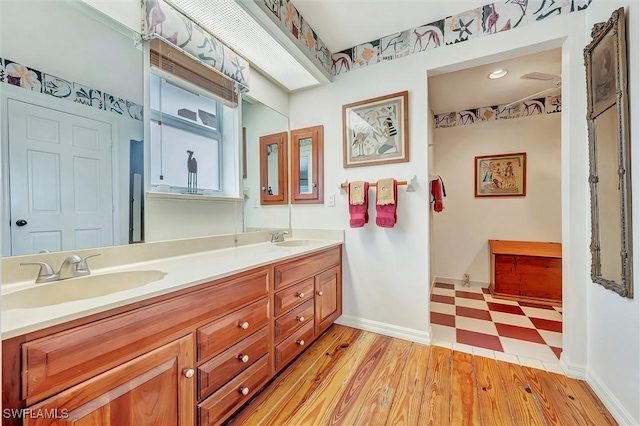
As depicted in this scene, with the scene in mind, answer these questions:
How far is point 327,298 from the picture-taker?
2.09 m

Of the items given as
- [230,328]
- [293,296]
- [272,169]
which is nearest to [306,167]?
[272,169]

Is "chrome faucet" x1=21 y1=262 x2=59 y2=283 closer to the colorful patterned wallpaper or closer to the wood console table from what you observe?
the colorful patterned wallpaper

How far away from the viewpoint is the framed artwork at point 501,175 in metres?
3.21

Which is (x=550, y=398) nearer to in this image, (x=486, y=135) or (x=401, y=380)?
(x=401, y=380)

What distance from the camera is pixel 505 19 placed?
1.76 meters

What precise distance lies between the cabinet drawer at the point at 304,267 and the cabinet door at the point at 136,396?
593 mm

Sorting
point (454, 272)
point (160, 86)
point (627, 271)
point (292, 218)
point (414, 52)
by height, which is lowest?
point (454, 272)

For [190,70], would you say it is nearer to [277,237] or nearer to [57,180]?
[57,180]

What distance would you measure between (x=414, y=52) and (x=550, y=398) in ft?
7.93

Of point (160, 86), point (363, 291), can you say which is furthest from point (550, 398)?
point (160, 86)

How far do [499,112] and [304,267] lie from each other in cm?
326

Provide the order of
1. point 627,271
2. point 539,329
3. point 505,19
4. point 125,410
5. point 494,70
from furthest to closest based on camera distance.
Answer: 1. point 494,70
2. point 539,329
3. point 505,19
4. point 627,271
5. point 125,410

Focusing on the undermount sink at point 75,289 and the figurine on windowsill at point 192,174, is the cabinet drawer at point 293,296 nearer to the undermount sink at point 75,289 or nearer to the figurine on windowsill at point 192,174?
the undermount sink at point 75,289

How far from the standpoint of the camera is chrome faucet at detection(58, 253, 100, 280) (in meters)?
1.08
